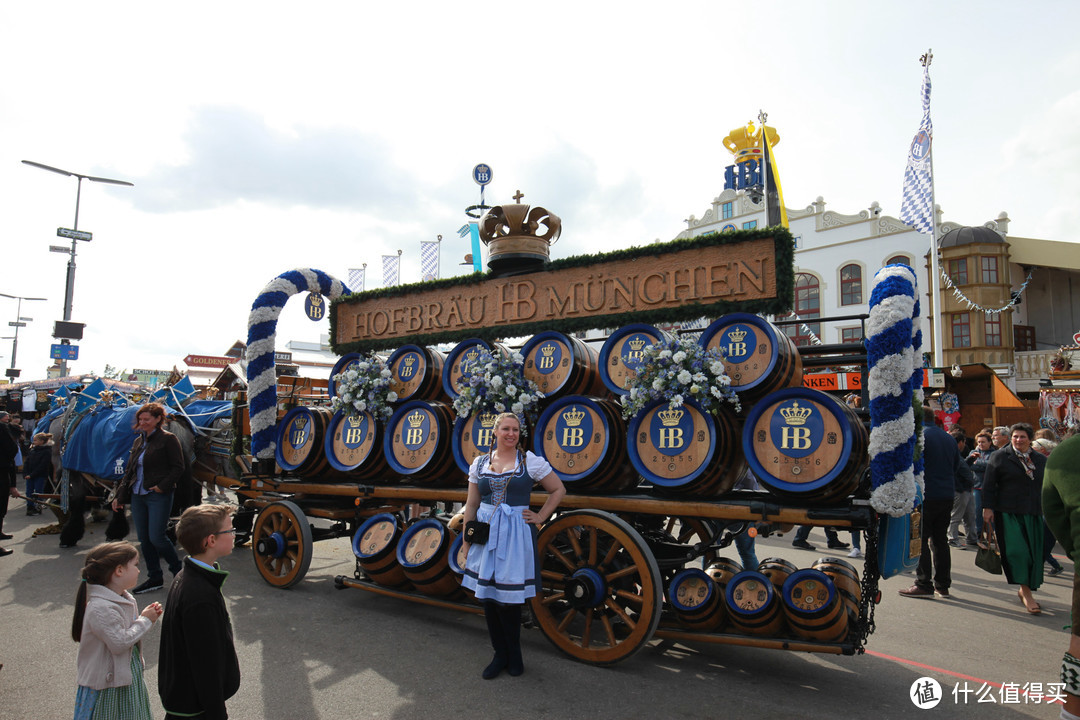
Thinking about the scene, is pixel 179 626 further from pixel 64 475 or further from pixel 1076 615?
pixel 64 475

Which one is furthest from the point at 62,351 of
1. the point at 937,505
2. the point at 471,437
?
the point at 937,505

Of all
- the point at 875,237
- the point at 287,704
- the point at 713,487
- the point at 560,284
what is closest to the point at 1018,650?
the point at 713,487

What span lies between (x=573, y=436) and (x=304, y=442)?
10.3 feet

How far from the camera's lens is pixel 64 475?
27.7 feet

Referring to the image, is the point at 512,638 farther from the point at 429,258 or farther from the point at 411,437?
the point at 429,258

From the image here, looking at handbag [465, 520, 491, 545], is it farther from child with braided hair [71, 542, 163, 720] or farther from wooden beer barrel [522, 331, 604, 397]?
child with braided hair [71, 542, 163, 720]

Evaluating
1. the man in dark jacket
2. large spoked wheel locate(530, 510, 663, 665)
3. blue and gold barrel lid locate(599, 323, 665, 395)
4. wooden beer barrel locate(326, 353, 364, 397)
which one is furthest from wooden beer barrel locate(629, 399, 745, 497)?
wooden beer barrel locate(326, 353, 364, 397)

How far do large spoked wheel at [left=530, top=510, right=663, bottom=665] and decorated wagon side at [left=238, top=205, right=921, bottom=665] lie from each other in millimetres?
15

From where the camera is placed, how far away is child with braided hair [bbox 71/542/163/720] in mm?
2469

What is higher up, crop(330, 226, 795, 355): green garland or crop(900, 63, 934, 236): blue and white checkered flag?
crop(900, 63, 934, 236): blue and white checkered flag

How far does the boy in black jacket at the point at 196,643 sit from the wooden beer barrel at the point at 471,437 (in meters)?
2.74

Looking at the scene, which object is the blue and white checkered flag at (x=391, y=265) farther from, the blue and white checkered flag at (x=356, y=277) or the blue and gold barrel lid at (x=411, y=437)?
the blue and gold barrel lid at (x=411, y=437)

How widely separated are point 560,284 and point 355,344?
104 inches

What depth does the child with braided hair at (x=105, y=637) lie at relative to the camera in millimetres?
2469
